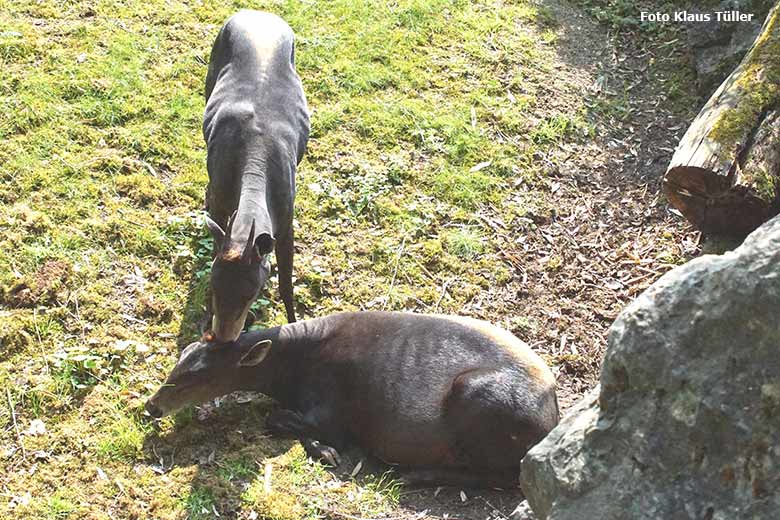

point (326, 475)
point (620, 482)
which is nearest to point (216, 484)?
point (326, 475)

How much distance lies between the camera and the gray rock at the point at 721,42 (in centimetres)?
971

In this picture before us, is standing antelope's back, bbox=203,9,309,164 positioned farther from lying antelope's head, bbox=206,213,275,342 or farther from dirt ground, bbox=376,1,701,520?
dirt ground, bbox=376,1,701,520

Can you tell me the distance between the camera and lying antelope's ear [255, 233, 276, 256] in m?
6.22

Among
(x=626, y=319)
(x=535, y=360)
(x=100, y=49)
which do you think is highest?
(x=626, y=319)

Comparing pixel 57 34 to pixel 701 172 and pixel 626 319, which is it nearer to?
pixel 701 172

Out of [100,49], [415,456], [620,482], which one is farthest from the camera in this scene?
[100,49]

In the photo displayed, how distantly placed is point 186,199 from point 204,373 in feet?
7.73

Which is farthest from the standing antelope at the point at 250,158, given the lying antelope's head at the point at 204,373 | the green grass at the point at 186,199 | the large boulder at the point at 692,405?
the large boulder at the point at 692,405

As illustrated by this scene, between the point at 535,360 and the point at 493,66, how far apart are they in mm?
5013

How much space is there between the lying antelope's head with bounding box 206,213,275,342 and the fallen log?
121 inches

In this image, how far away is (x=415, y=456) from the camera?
21.0 ft

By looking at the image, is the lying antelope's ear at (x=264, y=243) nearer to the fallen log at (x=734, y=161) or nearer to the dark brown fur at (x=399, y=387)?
the dark brown fur at (x=399, y=387)

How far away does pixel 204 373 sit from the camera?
6.44 m

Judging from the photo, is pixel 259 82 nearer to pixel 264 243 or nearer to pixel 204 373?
pixel 264 243
